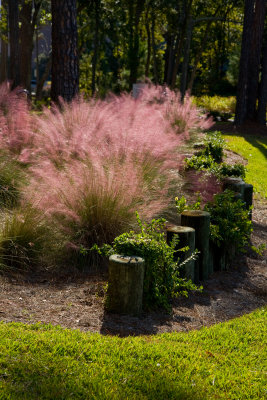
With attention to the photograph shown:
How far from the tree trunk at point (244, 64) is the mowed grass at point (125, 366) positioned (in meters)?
14.2

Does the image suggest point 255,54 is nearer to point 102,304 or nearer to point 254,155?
point 254,155

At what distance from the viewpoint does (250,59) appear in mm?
17906

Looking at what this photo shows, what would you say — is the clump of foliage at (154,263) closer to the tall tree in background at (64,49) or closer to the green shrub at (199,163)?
the green shrub at (199,163)

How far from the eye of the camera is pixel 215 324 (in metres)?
3.99

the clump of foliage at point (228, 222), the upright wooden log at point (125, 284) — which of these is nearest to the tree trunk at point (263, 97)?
the clump of foliage at point (228, 222)

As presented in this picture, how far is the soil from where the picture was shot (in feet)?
12.1

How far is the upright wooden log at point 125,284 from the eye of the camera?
12.5ft

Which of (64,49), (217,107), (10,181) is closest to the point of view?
(10,181)

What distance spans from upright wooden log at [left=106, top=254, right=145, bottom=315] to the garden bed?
8 cm

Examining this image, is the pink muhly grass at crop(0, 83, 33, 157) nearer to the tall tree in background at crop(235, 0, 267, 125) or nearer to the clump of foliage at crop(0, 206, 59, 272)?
the clump of foliage at crop(0, 206, 59, 272)

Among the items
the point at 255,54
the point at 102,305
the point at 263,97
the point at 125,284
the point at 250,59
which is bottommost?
the point at 102,305

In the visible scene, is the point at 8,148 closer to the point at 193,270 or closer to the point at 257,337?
the point at 193,270

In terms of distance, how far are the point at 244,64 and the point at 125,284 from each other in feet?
46.4

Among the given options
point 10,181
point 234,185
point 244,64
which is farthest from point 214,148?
point 244,64
